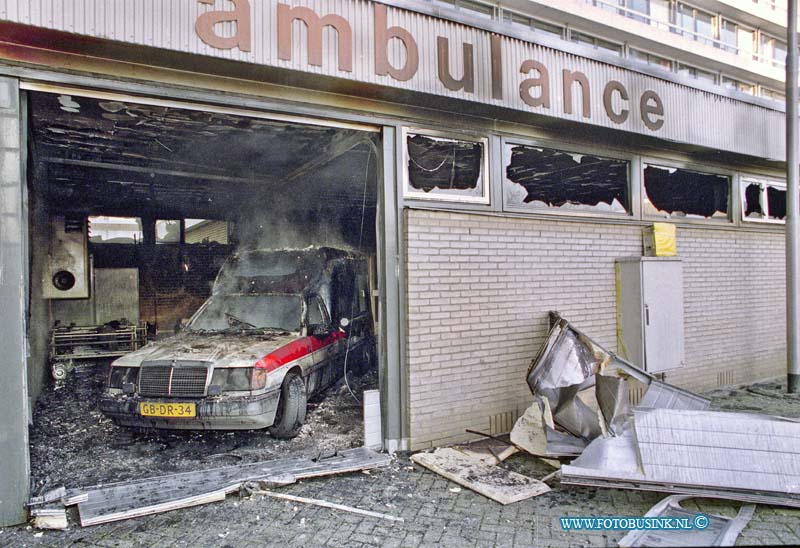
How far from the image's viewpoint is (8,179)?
3.82 m

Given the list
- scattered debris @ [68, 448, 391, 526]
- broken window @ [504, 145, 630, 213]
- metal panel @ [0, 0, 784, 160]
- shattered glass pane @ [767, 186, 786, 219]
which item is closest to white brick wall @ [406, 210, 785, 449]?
broken window @ [504, 145, 630, 213]

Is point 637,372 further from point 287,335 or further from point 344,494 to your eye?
point 287,335

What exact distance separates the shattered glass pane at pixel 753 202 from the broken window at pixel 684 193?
0.56 metres

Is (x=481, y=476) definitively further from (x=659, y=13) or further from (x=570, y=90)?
(x=659, y=13)

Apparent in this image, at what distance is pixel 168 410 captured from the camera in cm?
518

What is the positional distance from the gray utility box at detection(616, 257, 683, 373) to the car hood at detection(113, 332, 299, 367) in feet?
14.6

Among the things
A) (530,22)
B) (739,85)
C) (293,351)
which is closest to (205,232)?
(293,351)

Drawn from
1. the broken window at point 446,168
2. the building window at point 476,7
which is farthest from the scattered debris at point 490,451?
the building window at point 476,7

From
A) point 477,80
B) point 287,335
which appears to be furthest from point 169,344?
point 477,80

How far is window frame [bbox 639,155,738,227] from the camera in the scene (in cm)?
737

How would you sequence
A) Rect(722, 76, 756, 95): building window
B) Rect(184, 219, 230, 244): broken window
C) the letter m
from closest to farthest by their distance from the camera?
1. the letter m
2. Rect(184, 219, 230, 244): broken window
3. Rect(722, 76, 756, 95): building window

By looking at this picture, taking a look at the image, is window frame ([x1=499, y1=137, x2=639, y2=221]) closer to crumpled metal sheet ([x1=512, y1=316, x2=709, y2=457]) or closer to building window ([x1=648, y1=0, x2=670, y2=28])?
crumpled metal sheet ([x1=512, y1=316, x2=709, y2=457])

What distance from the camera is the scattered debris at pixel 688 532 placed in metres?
3.37

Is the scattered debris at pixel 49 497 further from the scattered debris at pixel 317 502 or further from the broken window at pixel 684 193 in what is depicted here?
the broken window at pixel 684 193
